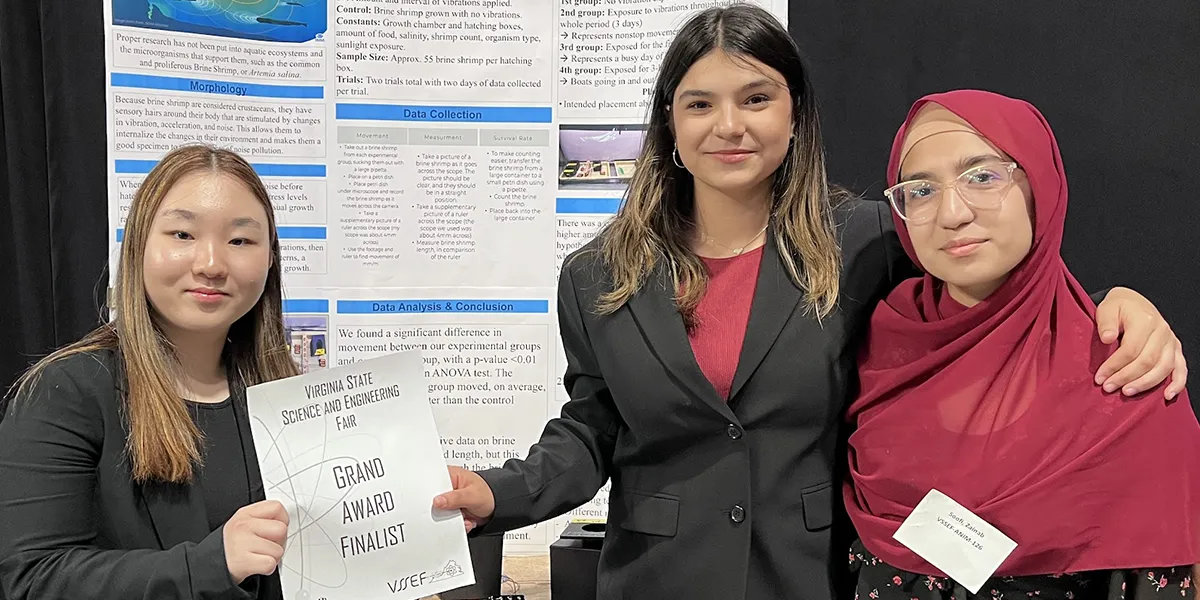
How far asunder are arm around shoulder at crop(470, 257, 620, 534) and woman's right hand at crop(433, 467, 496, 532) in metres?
0.03

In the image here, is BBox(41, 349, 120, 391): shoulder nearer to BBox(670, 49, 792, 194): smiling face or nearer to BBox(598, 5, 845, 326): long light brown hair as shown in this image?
BBox(598, 5, 845, 326): long light brown hair

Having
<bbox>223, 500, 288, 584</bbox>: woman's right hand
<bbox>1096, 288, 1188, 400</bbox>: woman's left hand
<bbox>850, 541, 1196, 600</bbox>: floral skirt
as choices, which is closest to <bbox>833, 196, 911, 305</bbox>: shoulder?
<bbox>1096, 288, 1188, 400</bbox>: woman's left hand

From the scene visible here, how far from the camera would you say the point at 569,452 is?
169 cm

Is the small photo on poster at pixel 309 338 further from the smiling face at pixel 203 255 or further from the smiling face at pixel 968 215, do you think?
the smiling face at pixel 968 215

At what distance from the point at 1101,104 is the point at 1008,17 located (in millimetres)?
327

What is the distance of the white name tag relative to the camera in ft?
4.05

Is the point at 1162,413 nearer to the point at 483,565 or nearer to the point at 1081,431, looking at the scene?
the point at 1081,431

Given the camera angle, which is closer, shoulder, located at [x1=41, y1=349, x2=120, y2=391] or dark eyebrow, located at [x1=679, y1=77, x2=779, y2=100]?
shoulder, located at [x1=41, y1=349, x2=120, y2=391]

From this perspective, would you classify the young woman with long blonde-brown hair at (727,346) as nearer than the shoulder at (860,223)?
Yes

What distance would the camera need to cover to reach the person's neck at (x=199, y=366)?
144 centimetres

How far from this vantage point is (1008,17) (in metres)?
2.32

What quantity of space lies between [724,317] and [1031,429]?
526 millimetres

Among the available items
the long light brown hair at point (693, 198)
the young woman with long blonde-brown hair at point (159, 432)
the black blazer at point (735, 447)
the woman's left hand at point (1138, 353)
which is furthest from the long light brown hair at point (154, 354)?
the woman's left hand at point (1138, 353)

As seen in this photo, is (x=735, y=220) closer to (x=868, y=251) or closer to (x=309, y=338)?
(x=868, y=251)
